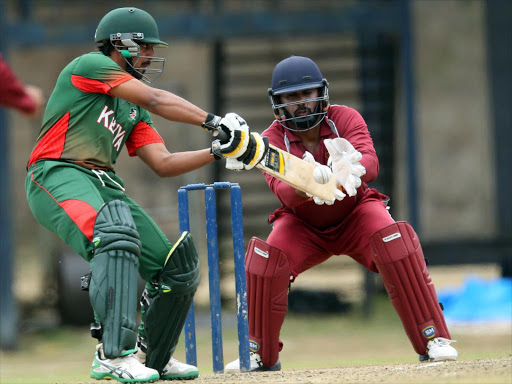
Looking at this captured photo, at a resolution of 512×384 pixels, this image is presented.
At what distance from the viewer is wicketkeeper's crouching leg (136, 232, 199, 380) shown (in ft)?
13.1

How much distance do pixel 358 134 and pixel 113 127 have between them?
1281 millimetres

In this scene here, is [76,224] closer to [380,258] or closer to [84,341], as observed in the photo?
[380,258]

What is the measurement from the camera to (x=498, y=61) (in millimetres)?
10070

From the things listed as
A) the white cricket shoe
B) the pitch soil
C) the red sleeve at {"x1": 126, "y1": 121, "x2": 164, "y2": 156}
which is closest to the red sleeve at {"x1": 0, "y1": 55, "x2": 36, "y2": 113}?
the red sleeve at {"x1": 126, "y1": 121, "x2": 164, "y2": 156}

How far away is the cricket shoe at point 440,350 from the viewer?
14.8 feet

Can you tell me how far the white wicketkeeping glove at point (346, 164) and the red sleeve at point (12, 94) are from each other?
3.05m

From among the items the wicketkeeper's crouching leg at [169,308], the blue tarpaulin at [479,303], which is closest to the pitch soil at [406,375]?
the wicketkeeper's crouching leg at [169,308]

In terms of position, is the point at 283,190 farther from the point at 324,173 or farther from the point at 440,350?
the point at 440,350

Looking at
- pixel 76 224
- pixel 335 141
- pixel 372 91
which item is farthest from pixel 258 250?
pixel 372 91

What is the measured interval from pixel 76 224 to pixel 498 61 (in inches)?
287

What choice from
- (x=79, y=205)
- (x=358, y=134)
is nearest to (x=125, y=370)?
(x=79, y=205)

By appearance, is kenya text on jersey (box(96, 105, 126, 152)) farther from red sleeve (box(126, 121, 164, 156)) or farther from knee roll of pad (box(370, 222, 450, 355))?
knee roll of pad (box(370, 222, 450, 355))

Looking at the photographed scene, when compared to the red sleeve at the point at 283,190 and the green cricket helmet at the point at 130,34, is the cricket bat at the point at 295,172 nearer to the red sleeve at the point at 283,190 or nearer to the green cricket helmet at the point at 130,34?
the red sleeve at the point at 283,190

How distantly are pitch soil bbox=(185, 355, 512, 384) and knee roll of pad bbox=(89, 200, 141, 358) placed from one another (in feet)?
1.61
